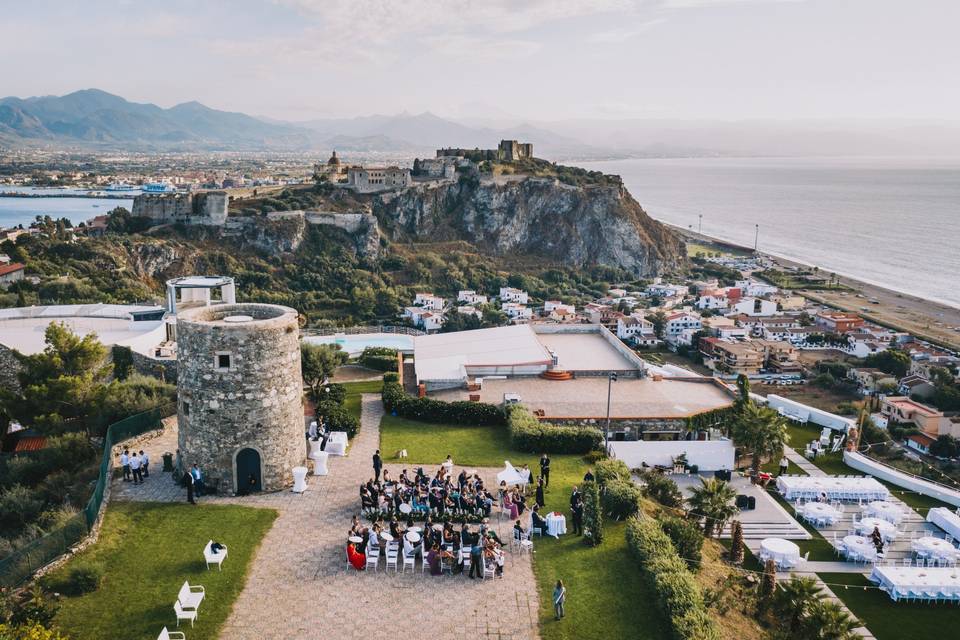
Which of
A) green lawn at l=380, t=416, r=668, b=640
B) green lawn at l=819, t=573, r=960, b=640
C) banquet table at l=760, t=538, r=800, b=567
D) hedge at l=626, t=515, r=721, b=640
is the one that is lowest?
green lawn at l=819, t=573, r=960, b=640

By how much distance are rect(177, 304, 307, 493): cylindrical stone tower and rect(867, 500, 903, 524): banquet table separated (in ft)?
64.4

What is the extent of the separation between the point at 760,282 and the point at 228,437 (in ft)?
321

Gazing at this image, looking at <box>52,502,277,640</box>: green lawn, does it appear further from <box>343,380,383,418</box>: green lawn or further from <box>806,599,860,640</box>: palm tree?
<box>806,599,860,640</box>: palm tree

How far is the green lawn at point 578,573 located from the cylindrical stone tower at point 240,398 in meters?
4.25

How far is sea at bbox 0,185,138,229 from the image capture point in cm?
11659

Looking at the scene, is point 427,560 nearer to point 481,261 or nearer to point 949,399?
point 949,399

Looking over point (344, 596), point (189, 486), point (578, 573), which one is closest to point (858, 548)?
point (578, 573)

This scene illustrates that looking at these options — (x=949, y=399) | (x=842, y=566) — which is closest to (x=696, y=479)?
(x=842, y=566)

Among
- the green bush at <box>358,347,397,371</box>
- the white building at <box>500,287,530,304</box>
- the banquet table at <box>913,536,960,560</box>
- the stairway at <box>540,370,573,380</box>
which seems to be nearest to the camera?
the banquet table at <box>913,536,960,560</box>

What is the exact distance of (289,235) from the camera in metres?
88.5

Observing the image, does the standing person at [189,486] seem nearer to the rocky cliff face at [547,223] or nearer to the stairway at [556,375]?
the stairway at [556,375]

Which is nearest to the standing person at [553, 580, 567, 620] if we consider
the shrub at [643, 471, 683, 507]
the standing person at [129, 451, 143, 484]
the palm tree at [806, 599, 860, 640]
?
the palm tree at [806, 599, 860, 640]

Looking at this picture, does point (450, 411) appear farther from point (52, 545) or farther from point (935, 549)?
point (935, 549)

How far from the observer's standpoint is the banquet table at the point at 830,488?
2447 cm
